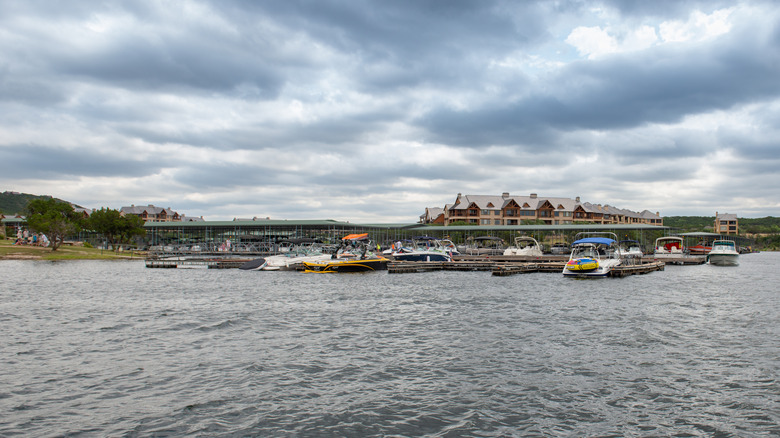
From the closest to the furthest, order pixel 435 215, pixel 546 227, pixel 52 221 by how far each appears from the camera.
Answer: pixel 52 221 → pixel 546 227 → pixel 435 215

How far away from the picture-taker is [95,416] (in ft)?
38.2

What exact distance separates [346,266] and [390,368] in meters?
40.2

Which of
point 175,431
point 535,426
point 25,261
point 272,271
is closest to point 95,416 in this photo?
point 175,431

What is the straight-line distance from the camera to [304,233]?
4422 inches

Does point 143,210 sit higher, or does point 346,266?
point 143,210

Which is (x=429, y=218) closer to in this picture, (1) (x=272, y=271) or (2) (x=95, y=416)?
(1) (x=272, y=271)

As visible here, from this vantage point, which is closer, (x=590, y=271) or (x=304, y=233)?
(x=590, y=271)

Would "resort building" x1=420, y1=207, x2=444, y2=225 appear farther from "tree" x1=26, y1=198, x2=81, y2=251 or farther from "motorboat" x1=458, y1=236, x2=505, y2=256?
"tree" x1=26, y1=198, x2=81, y2=251

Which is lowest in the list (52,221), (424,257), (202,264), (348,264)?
(202,264)

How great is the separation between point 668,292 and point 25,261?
84576mm

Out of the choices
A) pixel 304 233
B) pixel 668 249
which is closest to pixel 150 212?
pixel 304 233

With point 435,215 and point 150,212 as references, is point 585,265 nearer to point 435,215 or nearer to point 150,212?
point 435,215

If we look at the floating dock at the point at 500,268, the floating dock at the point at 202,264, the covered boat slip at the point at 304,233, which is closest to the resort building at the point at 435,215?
the covered boat slip at the point at 304,233

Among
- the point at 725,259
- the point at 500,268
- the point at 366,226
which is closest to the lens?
the point at 500,268
